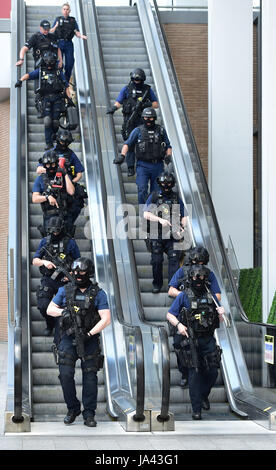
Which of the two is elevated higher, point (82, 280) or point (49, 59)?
point (49, 59)

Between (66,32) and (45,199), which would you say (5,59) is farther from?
(45,199)

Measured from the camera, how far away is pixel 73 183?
12.6 meters

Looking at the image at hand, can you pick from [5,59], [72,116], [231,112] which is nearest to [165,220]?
[72,116]

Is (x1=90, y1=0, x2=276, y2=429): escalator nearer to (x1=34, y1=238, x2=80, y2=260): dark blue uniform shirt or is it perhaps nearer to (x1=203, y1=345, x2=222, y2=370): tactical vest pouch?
(x1=203, y1=345, x2=222, y2=370): tactical vest pouch

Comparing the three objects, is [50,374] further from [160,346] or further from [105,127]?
[105,127]

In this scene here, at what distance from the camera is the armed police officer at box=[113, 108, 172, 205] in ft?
42.4

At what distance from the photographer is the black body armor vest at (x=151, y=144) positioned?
42.4ft

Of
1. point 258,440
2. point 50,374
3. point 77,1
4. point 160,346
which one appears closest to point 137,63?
point 77,1

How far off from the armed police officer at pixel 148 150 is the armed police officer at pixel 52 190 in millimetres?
1119

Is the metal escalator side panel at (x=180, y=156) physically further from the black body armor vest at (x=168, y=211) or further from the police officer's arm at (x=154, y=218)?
the police officer's arm at (x=154, y=218)

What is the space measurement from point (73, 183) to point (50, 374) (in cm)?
272

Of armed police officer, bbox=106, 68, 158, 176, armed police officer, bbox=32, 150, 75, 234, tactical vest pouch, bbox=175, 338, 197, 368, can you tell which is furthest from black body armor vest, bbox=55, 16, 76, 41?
tactical vest pouch, bbox=175, 338, 197, 368

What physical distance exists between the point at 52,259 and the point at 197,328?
2.13m

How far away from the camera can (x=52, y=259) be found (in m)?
11.1
